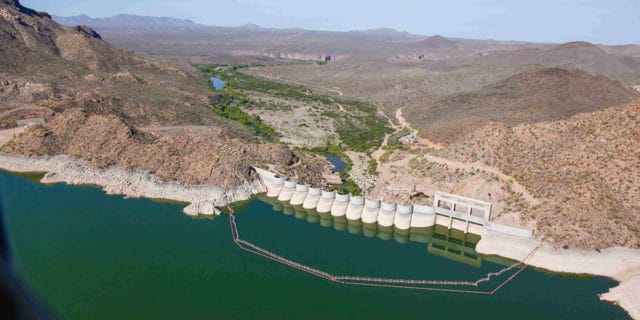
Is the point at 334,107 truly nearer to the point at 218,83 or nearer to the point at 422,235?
the point at 218,83

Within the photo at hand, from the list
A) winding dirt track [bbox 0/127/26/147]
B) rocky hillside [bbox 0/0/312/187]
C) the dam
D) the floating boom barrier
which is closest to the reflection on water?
the dam

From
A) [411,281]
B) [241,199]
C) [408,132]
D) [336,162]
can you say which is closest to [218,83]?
[408,132]

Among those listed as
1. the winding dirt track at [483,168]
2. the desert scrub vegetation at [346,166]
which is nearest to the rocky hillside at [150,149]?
the desert scrub vegetation at [346,166]

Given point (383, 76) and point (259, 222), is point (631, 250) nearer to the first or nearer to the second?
point (259, 222)

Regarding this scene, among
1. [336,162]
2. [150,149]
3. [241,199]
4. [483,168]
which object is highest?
[483,168]

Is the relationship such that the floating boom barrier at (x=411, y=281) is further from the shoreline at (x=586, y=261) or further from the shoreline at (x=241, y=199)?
the shoreline at (x=241, y=199)

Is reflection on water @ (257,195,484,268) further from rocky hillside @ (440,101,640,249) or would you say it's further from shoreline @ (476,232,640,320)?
rocky hillside @ (440,101,640,249)
